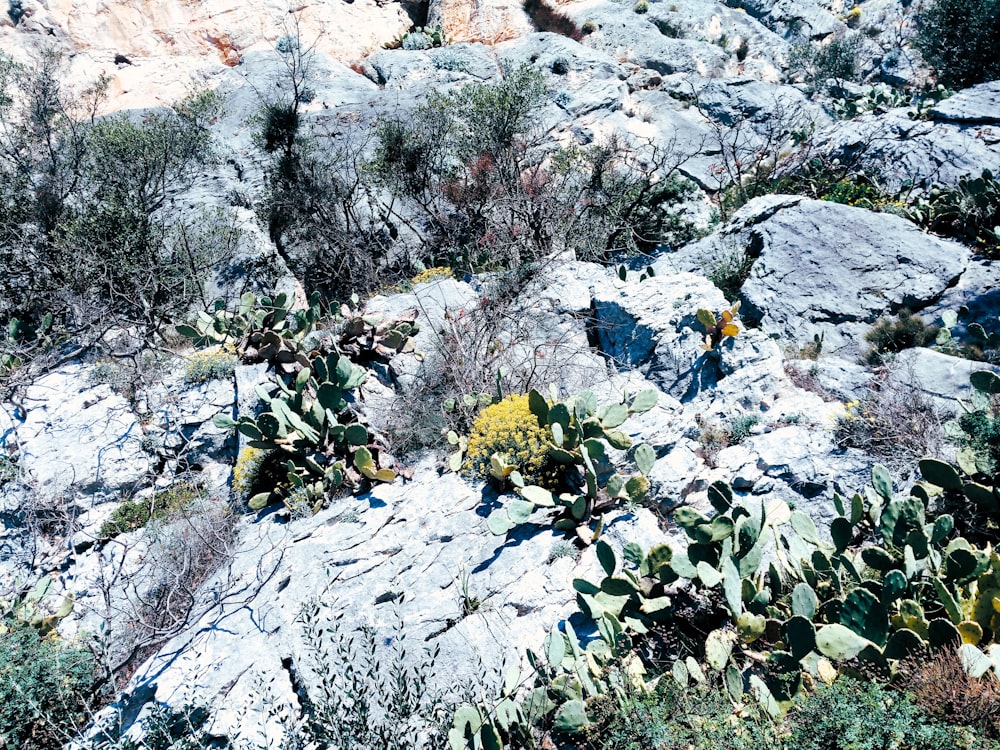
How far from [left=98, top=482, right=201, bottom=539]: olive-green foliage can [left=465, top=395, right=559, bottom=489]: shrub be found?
3929 millimetres

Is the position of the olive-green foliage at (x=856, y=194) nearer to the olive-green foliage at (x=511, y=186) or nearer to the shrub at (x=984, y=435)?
the olive-green foliage at (x=511, y=186)

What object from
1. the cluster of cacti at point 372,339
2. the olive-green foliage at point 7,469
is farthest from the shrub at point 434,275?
the olive-green foliage at point 7,469

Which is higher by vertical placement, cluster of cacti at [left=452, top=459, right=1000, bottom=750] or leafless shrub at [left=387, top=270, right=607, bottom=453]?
cluster of cacti at [left=452, top=459, right=1000, bottom=750]

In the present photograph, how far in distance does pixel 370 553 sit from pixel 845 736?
3676 millimetres

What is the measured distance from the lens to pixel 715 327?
7371mm

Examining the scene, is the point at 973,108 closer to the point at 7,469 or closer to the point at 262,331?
the point at 262,331

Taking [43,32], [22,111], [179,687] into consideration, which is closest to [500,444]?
[179,687]

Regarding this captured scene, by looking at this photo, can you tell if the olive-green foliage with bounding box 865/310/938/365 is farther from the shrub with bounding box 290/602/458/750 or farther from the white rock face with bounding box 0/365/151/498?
the white rock face with bounding box 0/365/151/498

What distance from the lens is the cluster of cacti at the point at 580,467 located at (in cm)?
497

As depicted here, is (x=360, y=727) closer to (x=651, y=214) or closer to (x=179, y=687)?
(x=179, y=687)

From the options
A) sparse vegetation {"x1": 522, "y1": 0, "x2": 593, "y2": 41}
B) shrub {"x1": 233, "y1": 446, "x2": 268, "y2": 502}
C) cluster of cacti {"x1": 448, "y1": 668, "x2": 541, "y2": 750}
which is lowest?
shrub {"x1": 233, "y1": 446, "x2": 268, "y2": 502}

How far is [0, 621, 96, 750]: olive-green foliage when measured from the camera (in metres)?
4.80

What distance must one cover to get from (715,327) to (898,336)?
126 inches

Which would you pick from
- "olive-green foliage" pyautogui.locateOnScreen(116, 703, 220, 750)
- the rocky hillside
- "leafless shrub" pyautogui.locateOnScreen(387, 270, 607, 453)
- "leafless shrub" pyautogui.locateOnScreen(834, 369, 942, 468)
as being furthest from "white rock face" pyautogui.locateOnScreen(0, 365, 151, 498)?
"leafless shrub" pyautogui.locateOnScreen(834, 369, 942, 468)
